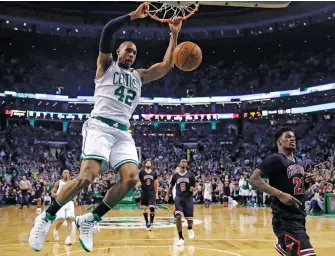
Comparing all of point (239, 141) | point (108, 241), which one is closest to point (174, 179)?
point (108, 241)

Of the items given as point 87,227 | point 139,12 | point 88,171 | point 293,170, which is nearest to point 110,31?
point 139,12

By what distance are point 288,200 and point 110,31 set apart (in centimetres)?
276

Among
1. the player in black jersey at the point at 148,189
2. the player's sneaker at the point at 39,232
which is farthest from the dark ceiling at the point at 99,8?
the player's sneaker at the point at 39,232

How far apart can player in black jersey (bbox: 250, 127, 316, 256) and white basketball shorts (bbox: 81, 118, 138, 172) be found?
4.95ft

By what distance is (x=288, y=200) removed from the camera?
4613 mm

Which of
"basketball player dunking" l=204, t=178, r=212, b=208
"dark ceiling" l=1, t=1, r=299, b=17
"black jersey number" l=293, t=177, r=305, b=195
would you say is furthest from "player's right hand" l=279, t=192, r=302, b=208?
"dark ceiling" l=1, t=1, r=299, b=17

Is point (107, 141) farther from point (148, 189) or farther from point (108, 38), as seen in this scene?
point (148, 189)

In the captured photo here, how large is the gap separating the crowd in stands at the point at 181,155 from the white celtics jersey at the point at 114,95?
1585 cm

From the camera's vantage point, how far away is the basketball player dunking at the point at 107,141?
15.3 feet

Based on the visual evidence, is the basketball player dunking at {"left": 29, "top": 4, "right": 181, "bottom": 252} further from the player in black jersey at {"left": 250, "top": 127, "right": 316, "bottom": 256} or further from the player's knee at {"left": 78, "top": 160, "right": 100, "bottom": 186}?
the player in black jersey at {"left": 250, "top": 127, "right": 316, "bottom": 256}

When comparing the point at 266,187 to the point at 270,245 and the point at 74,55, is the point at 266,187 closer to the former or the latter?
the point at 270,245

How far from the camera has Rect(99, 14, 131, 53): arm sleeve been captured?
15.9 ft

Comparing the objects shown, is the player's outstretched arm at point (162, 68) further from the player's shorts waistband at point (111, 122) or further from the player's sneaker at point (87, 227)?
the player's sneaker at point (87, 227)

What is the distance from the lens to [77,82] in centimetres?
4400
